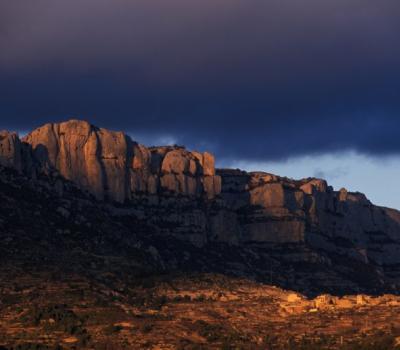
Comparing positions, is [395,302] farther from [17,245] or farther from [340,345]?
[17,245]

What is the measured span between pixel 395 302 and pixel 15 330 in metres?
43.9

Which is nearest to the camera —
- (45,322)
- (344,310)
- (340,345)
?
(340,345)

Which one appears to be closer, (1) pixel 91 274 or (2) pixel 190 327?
(2) pixel 190 327

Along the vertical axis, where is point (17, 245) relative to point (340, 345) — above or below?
above

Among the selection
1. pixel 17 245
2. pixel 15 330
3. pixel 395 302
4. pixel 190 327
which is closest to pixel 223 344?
pixel 190 327

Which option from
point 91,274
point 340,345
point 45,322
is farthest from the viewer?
point 91,274

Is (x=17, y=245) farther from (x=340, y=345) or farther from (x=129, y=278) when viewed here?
(x=340, y=345)

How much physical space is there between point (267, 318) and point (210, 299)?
15497 mm

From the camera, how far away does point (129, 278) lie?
195500 mm

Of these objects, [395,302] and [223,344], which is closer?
[223,344]

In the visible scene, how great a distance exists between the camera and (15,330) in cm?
15900

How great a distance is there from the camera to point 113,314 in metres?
167

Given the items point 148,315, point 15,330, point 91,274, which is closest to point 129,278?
point 91,274

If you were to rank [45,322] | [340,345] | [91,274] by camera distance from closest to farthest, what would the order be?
1. [340,345]
2. [45,322]
3. [91,274]
